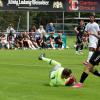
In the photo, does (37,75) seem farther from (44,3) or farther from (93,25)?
(44,3)

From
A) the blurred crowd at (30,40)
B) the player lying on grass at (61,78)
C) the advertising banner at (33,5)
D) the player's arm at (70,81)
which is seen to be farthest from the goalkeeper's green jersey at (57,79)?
the advertising banner at (33,5)

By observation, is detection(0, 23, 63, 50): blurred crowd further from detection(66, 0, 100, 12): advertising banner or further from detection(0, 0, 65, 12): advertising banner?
detection(66, 0, 100, 12): advertising banner

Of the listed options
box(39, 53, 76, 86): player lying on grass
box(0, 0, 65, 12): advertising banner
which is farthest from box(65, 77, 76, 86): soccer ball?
box(0, 0, 65, 12): advertising banner

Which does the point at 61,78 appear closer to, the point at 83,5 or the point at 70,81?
the point at 70,81

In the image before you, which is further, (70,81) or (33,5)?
(33,5)

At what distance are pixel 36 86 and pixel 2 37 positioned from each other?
941 inches

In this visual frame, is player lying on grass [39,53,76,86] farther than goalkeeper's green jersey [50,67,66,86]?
No

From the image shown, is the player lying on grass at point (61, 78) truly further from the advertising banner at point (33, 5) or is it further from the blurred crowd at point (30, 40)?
the advertising banner at point (33, 5)

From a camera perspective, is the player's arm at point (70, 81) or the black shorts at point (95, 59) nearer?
the player's arm at point (70, 81)

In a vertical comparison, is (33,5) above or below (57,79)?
above

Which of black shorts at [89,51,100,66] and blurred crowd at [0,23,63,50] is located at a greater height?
black shorts at [89,51,100,66]

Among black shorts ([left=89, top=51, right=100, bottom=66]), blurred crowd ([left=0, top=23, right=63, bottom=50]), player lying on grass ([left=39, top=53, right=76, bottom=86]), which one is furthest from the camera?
blurred crowd ([left=0, top=23, right=63, bottom=50])

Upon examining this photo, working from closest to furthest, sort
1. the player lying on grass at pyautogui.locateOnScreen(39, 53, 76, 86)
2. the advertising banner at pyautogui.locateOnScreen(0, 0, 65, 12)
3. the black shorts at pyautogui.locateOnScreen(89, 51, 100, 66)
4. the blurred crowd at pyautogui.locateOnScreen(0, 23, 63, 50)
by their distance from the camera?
the player lying on grass at pyautogui.locateOnScreen(39, 53, 76, 86) → the black shorts at pyautogui.locateOnScreen(89, 51, 100, 66) → the blurred crowd at pyautogui.locateOnScreen(0, 23, 63, 50) → the advertising banner at pyautogui.locateOnScreen(0, 0, 65, 12)

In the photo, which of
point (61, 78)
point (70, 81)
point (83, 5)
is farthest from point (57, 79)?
point (83, 5)
